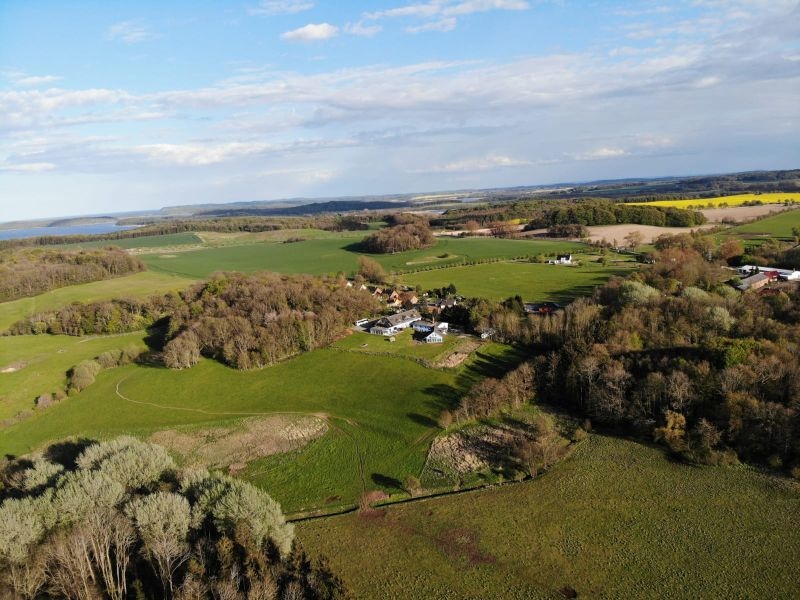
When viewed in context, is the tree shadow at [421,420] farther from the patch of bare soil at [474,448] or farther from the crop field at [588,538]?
the crop field at [588,538]

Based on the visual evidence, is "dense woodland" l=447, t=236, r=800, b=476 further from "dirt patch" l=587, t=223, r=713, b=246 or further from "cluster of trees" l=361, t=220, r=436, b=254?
"cluster of trees" l=361, t=220, r=436, b=254

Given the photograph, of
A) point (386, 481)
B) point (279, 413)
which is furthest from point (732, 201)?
point (386, 481)

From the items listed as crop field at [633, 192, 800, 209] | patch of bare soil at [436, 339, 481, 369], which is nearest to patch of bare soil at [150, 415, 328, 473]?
patch of bare soil at [436, 339, 481, 369]

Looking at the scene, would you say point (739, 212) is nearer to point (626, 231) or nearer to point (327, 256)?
point (626, 231)

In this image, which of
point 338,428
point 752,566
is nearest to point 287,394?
point 338,428

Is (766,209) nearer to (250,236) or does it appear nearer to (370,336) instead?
(370,336)

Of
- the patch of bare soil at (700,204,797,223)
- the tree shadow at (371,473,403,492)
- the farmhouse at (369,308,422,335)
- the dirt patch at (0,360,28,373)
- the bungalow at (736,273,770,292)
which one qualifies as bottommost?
the tree shadow at (371,473,403,492)
